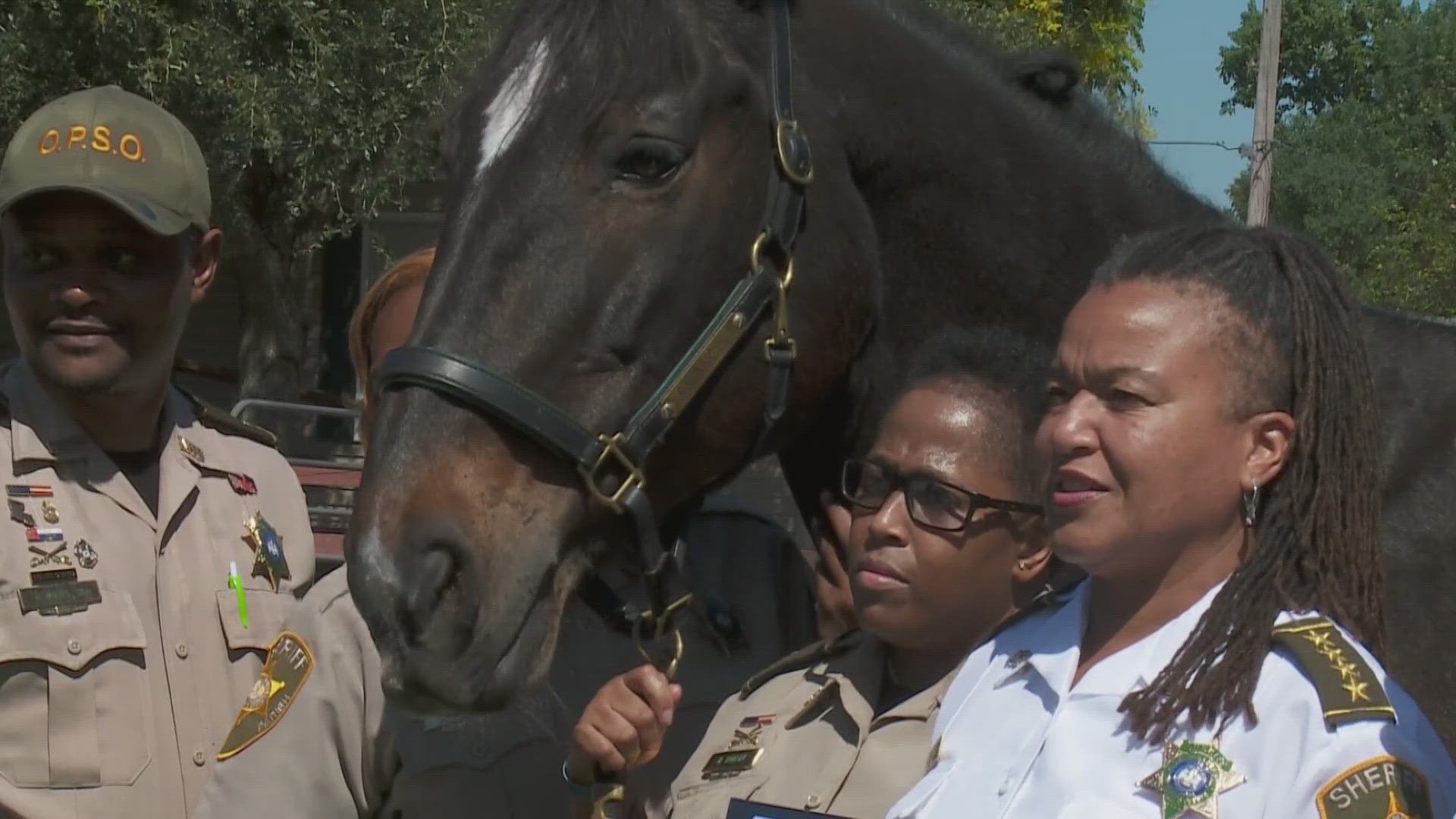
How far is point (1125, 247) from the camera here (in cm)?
223

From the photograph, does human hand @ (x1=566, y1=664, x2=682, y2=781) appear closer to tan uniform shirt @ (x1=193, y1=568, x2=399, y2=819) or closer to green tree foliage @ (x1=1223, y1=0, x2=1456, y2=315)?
tan uniform shirt @ (x1=193, y1=568, x2=399, y2=819)

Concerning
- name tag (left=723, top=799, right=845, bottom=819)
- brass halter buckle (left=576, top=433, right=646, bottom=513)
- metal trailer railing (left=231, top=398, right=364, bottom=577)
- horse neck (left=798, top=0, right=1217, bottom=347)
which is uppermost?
horse neck (left=798, top=0, right=1217, bottom=347)

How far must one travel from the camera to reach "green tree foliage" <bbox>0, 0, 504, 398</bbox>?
10.6 meters

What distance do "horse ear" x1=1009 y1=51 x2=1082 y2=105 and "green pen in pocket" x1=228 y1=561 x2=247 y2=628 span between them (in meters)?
1.71

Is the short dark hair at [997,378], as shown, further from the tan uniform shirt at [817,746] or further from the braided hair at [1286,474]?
the braided hair at [1286,474]

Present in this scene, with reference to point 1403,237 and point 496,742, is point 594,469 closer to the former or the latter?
point 496,742

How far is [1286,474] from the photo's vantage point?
203cm

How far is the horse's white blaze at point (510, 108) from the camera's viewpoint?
2562 mm

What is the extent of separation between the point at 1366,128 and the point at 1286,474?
3382 centimetres

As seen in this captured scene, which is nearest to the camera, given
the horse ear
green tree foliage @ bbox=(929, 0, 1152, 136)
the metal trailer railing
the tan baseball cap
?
the tan baseball cap

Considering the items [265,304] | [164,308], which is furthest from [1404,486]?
[265,304]

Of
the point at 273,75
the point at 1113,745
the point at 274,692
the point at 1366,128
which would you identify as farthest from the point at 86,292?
the point at 1366,128

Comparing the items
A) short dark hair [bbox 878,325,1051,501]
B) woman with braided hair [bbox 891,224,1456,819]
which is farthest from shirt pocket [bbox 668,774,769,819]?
short dark hair [bbox 878,325,1051,501]

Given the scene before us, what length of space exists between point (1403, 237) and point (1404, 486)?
2433 cm
